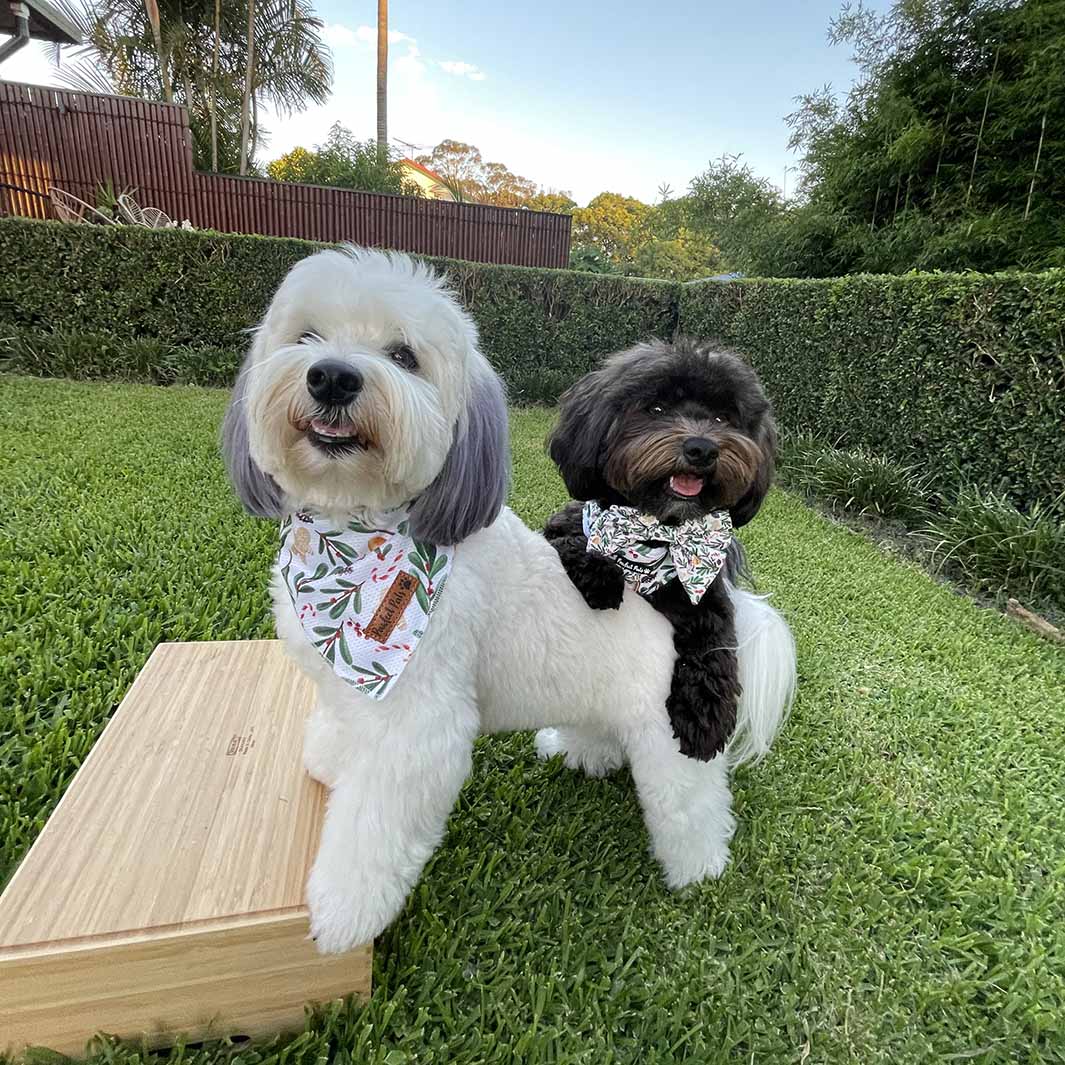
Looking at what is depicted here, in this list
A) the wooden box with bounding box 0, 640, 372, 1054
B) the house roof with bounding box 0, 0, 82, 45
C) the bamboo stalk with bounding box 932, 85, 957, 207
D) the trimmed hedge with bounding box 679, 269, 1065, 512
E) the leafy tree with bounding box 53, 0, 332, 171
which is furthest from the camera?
the leafy tree with bounding box 53, 0, 332, 171

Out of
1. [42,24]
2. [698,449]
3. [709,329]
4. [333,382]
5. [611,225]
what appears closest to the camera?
[333,382]

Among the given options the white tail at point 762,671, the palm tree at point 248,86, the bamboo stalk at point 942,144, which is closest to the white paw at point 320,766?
the white tail at point 762,671

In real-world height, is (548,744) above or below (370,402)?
below

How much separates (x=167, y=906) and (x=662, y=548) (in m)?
1.30

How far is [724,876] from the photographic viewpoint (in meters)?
1.79

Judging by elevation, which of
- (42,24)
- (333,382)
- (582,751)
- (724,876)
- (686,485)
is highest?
(42,24)

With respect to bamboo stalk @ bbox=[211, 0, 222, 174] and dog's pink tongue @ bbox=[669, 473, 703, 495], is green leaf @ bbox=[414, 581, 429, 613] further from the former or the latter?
bamboo stalk @ bbox=[211, 0, 222, 174]

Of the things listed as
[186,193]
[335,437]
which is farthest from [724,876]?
[186,193]

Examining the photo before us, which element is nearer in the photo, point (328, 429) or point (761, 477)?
point (328, 429)

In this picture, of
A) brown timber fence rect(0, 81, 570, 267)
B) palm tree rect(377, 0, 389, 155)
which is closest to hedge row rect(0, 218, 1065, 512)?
brown timber fence rect(0, 81, 570, 267)

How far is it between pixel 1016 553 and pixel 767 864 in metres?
3.20

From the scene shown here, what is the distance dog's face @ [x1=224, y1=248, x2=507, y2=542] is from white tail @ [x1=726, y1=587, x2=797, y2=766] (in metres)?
0.81

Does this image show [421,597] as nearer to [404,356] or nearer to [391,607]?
[391,607]

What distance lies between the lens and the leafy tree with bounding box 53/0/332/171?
1309 centimetres
